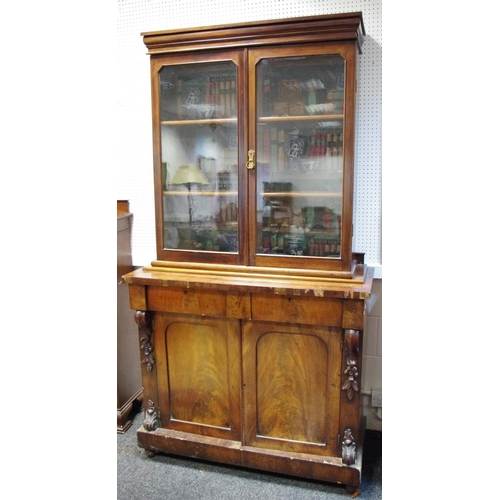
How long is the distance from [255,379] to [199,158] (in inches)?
42.4

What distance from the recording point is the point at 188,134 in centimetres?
201

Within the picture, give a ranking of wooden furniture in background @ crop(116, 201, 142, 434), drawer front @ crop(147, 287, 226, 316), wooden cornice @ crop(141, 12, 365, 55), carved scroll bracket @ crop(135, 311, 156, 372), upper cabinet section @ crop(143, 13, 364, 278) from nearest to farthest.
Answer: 1. wooden cornice @ crop(141, 12, 365, 55)
2. upper cabinet section @ crop(143, 13, 364, 278)
3. drawer front @ crop(147, 287, 226, 316)
4. carved scroll bracket @ crop(135, 311, 156, 372)
5. wooden furniture in background @ crop(116, 201, 142, 434)

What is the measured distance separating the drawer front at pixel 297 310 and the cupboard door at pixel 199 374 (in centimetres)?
16

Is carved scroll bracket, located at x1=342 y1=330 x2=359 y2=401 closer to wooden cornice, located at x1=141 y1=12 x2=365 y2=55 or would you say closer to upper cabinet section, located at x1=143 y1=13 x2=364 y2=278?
upper cabinet section, located at x1=143 y1=13 x2=364 y2=278

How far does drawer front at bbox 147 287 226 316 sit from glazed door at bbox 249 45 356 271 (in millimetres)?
249

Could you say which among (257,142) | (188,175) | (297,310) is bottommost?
(297,310)

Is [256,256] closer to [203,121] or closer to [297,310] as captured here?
[297,310]

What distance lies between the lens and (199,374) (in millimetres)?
1964

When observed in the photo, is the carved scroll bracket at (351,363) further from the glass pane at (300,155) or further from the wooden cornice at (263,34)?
the wooden cornice at (263,34)

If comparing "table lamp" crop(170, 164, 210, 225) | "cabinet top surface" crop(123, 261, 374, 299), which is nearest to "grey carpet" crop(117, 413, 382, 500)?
"cabinet top surface" crop(123, 261, 374, 299)

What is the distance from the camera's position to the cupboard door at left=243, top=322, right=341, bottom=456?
5.82 feet

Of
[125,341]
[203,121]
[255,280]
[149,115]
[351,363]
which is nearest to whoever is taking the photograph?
[351,363]

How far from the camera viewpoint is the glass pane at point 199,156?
1.91 meters

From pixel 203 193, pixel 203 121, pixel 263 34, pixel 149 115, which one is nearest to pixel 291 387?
pixel 203 193
